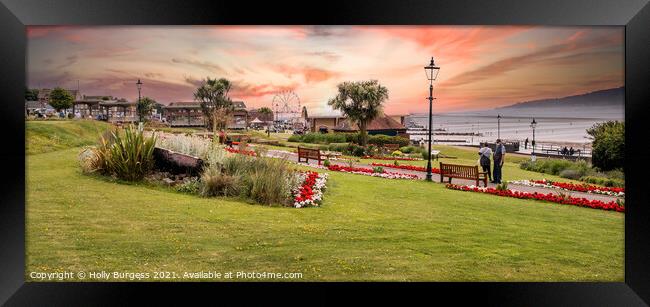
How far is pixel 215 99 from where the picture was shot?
22.0 ft

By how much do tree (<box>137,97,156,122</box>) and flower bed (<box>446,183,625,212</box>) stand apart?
→ 518 cm

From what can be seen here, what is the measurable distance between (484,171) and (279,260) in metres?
3.98

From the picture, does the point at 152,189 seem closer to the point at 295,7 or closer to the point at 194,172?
the point at 194,172

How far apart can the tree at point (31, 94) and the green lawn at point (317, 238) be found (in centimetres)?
47

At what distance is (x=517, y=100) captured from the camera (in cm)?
635

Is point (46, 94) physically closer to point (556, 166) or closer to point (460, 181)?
point (460, 181)

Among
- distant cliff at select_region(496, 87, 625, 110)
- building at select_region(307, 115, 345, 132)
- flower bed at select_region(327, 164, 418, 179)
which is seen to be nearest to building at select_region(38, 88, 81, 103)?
building at select_region(307, 115, 345, 132)

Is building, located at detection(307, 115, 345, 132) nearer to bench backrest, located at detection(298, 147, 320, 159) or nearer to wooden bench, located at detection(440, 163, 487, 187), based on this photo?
bench backrest, located at detection(298, 147, 320, 159)

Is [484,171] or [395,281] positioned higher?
[484,171]

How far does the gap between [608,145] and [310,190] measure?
14.8 ft

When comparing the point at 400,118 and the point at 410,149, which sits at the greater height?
the point at 400,118

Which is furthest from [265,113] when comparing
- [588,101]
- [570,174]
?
[570,174]

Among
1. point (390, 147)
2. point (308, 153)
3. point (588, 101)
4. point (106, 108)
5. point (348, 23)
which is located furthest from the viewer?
point (308, 153)

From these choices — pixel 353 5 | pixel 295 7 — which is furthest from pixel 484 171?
pixel 295 7
